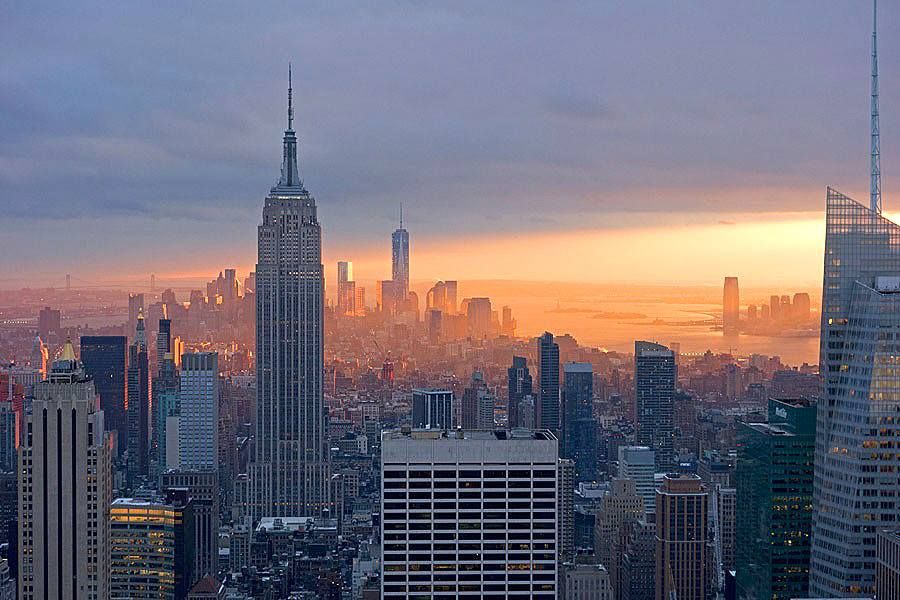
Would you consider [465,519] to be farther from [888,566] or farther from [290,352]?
[290,352]

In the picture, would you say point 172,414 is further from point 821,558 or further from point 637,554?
point 821,558

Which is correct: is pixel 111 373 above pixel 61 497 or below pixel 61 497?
above

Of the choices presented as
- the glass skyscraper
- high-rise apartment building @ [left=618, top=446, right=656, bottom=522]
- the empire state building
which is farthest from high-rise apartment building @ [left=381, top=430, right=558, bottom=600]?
the empire state building

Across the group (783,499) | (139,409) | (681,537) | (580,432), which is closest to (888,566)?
(783,499)

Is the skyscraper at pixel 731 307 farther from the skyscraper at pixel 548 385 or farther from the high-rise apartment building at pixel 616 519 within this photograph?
the high-rise apartment building at pixel 616 519

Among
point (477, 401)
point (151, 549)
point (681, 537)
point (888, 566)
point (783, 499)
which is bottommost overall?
point (681, 537)

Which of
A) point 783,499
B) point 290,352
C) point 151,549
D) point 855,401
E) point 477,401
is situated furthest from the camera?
point 290,352

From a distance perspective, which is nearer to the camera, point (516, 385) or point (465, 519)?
point (465, 519)
